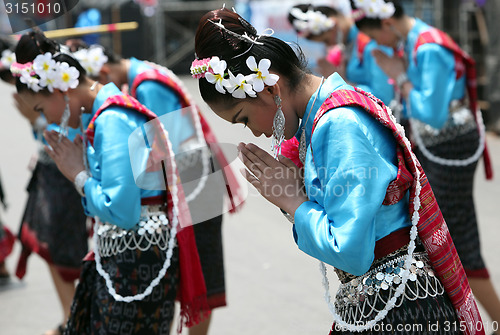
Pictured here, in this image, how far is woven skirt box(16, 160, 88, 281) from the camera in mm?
4188

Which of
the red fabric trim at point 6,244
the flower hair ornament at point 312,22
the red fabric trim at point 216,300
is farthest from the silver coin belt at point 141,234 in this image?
the flower hair ornament at point 312,22

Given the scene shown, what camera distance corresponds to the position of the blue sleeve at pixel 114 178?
8.23ft

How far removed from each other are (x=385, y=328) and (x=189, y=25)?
1460 cm

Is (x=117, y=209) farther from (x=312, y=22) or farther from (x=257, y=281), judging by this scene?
(x=312, y=22)

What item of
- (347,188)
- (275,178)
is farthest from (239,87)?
(347,188)

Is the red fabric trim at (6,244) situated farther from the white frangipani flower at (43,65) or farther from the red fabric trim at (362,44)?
the red fabric trim at (362,44)

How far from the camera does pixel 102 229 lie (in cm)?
273

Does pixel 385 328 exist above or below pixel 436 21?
above

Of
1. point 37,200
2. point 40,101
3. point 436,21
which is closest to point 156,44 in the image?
point 436,21

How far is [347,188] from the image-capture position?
1712 millimetres

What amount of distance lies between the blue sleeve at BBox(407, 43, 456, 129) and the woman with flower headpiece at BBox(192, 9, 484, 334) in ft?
6.30

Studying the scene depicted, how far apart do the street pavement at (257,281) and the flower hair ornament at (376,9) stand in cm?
107

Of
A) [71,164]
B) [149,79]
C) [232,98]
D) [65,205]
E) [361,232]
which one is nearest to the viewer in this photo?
[361,232]

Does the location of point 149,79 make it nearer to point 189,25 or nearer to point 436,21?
point 436,21
